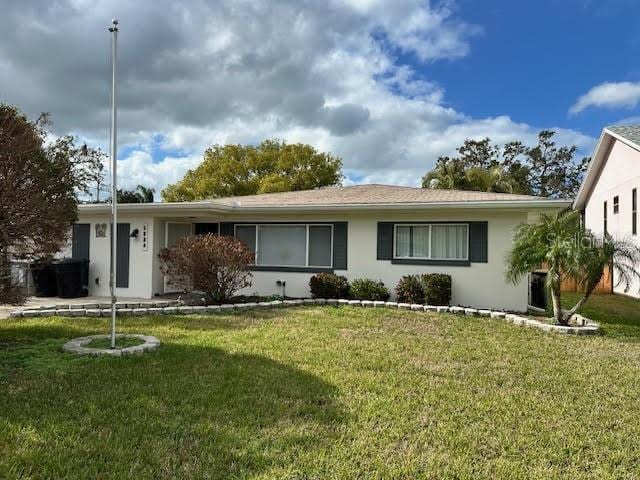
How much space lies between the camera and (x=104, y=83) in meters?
8.43

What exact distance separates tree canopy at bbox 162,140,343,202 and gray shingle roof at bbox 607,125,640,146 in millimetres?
23554

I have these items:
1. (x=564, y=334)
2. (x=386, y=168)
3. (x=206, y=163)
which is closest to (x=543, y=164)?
(x=386, y=168)

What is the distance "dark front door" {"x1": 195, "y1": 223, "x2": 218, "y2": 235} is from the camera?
1394 cm

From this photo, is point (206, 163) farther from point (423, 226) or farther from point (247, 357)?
point (247, 357)

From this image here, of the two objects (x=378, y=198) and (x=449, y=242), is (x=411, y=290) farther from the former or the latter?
(x=378, y=198)

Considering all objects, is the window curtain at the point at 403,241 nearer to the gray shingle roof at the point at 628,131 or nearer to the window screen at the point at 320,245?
the window screen at the point at 320,245

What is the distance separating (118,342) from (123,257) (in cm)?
663

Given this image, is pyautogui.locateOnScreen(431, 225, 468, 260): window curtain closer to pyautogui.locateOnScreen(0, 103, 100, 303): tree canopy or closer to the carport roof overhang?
the carport roof overhang

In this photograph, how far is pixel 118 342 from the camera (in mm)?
6949

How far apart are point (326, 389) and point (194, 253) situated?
21.3ft

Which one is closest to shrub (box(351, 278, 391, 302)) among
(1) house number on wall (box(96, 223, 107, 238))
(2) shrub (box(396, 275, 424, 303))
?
(2) shrub (box(396, 275, 424, 303))

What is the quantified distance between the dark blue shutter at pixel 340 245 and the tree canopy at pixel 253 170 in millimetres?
24305

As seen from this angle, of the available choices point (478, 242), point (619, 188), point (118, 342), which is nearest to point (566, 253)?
point (478, 242)

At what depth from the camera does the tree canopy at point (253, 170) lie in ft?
125
